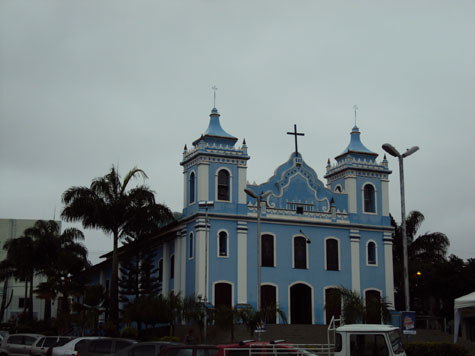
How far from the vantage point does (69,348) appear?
25953 mm

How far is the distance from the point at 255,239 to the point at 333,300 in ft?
33.3

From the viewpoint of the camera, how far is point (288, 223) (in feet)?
145

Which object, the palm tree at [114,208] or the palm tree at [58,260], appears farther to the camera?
the palm tree at [58,260]

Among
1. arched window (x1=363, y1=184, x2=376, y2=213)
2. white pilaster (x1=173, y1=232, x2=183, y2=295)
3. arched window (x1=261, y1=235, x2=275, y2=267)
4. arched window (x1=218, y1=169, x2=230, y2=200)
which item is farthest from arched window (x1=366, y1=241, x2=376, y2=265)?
white pilaster (x1=173, y1=232, x2=183, y2=295)

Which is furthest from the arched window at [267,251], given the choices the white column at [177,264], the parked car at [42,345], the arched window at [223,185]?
the parked car at [42,345]

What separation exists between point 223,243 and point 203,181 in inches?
153

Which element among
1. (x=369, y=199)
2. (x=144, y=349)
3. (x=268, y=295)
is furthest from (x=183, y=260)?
(x=144, y=349)

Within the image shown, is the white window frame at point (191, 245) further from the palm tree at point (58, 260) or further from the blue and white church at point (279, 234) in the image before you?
the palm tree at point (58, 260)

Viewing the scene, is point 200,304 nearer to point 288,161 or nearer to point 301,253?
point 301,253

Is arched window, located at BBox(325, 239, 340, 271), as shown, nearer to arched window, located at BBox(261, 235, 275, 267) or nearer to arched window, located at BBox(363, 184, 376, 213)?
arched window, located at BBox(363, 184, 376, 213)

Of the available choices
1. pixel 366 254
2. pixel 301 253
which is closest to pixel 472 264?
pixel 366 254

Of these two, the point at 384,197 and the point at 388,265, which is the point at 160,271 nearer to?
the point at 388,265

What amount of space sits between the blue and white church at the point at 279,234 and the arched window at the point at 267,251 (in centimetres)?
6

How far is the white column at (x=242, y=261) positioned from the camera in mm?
41938
